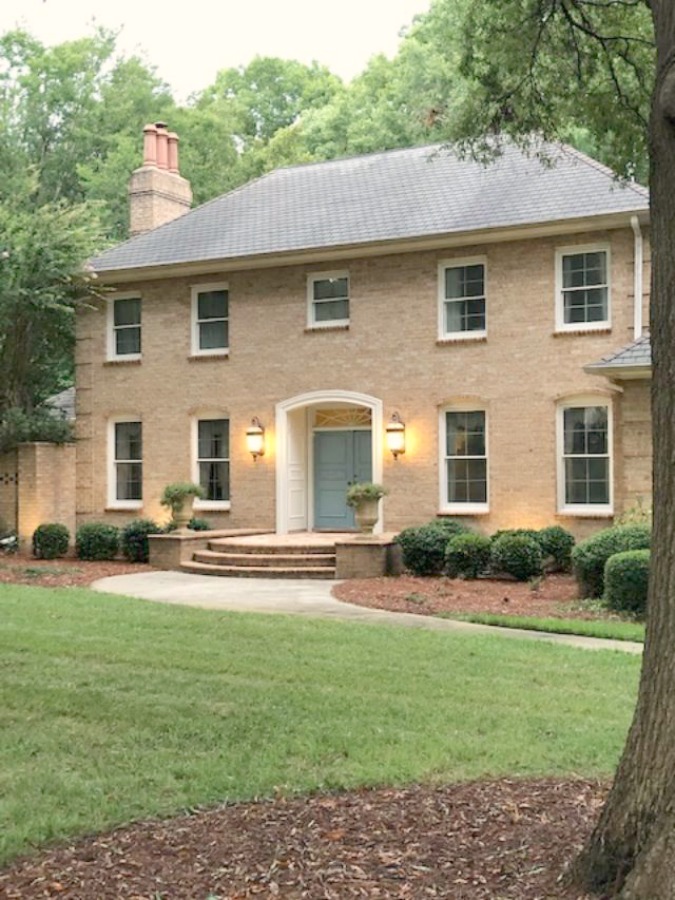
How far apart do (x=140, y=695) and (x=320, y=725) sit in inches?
62.4

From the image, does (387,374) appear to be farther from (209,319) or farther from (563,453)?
(209,319)

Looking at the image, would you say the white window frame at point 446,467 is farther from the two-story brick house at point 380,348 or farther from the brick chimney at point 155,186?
the brick chimney at point 155,186

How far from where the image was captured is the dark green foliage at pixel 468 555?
1620cm

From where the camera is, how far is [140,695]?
7.25m

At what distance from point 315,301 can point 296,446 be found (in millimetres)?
2969

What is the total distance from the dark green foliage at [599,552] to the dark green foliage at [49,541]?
11.0 m

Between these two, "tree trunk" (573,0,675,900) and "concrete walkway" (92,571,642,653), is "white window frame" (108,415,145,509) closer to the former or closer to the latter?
"concrete walkway" (92,571,642,653)

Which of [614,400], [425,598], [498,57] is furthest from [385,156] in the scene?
[498,57]

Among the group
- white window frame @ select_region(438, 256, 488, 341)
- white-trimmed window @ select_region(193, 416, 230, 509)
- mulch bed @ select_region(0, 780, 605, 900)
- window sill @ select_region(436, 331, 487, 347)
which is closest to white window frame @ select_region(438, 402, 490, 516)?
window sill @ select_region(436, 331, 487, 347)

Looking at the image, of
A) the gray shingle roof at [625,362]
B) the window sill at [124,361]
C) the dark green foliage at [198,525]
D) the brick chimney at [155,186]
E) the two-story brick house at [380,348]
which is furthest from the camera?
the brick chimney at [155,186]

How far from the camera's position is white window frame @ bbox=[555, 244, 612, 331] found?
17359 mm

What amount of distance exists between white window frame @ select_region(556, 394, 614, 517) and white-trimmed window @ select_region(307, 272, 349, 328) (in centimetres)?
470

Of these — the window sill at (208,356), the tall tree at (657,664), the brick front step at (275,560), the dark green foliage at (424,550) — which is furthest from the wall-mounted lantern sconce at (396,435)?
the tall tree at (657,664)

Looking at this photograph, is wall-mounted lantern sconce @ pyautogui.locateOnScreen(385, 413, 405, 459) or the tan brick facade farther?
wall-mounted lantern sconce @ pyautogui.locateOnScreen(385, 413, 405, 459)
